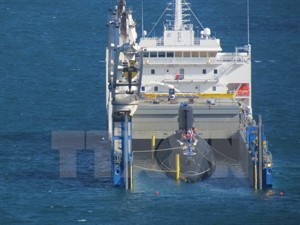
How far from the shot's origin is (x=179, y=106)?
12875 cm

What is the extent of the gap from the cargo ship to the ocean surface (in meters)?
1.79

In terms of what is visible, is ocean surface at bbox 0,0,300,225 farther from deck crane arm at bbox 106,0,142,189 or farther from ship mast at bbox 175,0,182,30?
ship mast at bbox 175,0,182,30

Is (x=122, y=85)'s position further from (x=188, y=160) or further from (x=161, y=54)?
(x=161, y=54)

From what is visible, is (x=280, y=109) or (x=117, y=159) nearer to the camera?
(x=117, y=159)

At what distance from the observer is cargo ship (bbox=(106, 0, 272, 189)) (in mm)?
123688

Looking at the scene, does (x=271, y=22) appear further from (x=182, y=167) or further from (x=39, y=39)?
(x=182, y=167)

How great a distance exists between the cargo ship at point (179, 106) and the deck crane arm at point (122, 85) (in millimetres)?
55

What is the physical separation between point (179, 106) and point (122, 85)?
4709mm

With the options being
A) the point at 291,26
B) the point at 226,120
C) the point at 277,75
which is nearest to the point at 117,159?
the point at 226,120

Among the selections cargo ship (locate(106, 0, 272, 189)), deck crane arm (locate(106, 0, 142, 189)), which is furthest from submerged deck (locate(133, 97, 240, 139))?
deck crane arm (locate(106, 0, 142, 189))

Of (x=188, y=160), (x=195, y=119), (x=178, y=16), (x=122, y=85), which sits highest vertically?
(x=178, y=16)

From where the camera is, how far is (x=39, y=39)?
180375 mm

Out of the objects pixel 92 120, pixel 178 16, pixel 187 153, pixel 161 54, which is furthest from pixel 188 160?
pixel 92 120

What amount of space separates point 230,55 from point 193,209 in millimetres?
22212
